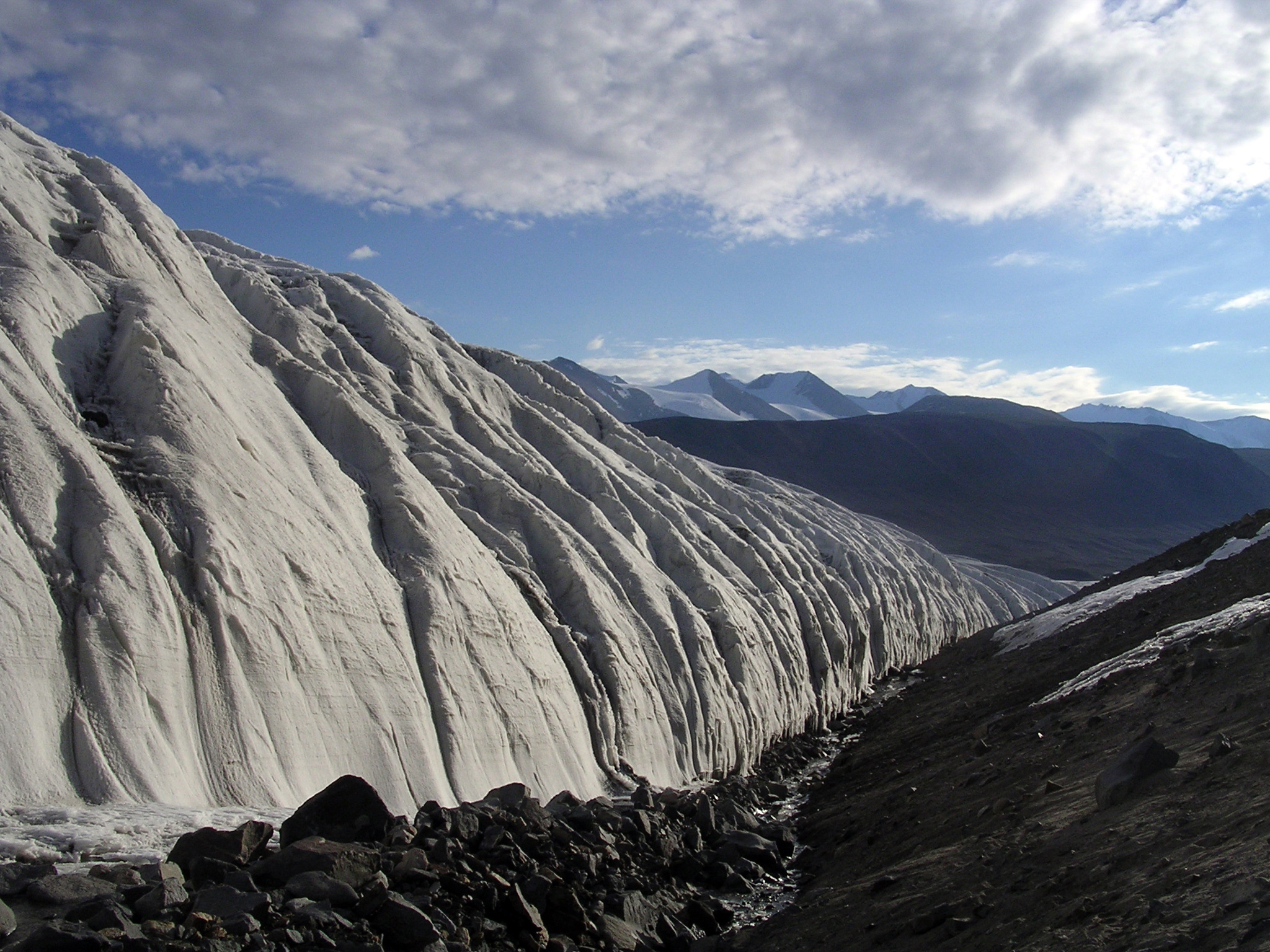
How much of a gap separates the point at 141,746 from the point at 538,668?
6.37 meters

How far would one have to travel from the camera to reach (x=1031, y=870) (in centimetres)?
743

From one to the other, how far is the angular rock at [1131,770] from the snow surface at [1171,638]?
5042mm

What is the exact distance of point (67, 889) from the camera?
5.72 m

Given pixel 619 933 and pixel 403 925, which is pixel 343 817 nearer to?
pixel 403 925

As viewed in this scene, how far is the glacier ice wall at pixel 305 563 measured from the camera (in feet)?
27.9

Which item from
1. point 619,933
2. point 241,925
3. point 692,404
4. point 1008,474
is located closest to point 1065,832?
point 619,933

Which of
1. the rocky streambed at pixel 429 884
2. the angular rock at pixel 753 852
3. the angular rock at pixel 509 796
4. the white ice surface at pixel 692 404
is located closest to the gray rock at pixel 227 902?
the rocky streambed at pixel 429 884

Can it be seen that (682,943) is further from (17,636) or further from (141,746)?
(17,636)

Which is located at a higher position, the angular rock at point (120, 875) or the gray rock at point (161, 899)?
the angular rock at point (120, 875)

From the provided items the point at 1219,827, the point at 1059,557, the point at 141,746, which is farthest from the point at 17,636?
the point at 1059,557

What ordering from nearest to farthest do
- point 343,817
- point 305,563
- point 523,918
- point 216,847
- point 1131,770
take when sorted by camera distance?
1. point 216,847
2. point 523,918
3. point 343,817
4. point 1131,770
5. point 305,563

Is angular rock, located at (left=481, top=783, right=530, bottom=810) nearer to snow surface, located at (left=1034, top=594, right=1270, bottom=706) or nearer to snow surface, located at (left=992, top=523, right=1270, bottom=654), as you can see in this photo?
snow surface, located at (left=1034, top=594, right=1270, bottom=706)

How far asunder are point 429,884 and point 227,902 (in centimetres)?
167

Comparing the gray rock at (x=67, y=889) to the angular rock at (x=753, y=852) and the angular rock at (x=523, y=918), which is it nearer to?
the angular rock at (x=523, y=918)
